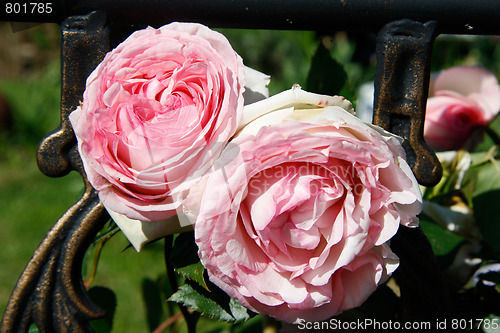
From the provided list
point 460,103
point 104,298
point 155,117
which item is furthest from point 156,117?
point 460,103

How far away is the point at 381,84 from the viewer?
1.90 ft

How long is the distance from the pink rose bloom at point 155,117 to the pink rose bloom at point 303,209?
1.2 inches

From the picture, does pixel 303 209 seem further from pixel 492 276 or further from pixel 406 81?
pixel 492 276

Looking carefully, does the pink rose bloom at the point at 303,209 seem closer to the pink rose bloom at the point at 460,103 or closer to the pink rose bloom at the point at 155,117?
the pink rose bloom at the point at 155,117

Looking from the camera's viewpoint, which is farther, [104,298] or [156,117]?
[104,298]

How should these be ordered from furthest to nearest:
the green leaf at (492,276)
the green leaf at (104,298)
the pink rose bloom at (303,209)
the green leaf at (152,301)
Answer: the green leaf at (152,301)
the green leaf at (104,298)
the green leaf at (492,276)
the pink rose bloom at (303,209)

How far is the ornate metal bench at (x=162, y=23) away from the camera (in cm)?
56

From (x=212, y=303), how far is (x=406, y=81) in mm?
345

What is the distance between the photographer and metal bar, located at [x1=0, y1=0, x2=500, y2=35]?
0.56m

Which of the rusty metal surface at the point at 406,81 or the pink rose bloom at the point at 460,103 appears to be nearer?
the rusty metal surface at the point at 406,81

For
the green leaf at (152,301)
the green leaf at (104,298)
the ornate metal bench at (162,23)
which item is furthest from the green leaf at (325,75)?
the green leaf at (152,301)

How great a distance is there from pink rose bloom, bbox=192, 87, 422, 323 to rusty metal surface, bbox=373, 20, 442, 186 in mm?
61

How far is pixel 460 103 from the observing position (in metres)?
0.93

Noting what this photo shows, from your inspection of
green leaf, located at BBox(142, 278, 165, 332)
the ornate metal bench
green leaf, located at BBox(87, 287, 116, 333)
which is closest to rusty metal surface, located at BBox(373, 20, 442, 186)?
the ornate metal bench
